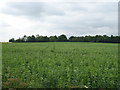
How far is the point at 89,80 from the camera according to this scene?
7938 millimetres

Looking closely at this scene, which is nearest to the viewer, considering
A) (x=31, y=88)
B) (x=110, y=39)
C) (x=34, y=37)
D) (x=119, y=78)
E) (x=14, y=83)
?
(x=31, y=88)

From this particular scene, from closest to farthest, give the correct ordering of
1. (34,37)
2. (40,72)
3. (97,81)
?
(97,81) → (40,72) → (34,37)

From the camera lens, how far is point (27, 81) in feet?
25.0

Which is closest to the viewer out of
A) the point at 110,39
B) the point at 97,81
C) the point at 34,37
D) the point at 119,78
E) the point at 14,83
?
the point at 14,83

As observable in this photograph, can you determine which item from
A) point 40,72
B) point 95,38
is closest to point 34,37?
point 95,38

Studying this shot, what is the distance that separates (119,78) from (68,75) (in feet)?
6.63

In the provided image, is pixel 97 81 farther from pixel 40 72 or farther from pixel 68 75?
pixel 40 72

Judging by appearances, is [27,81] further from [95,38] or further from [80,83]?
[95,38]

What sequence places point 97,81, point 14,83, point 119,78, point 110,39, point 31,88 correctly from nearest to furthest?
point 31,88 < point 14,83 < point 97,81 < point 119,78 < point 110,39

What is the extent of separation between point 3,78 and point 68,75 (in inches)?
98.5

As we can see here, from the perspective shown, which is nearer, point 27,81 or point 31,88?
point 31,88

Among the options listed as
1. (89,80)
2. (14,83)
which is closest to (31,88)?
(14,83)

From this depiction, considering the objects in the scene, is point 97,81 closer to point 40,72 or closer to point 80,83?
point 80,83

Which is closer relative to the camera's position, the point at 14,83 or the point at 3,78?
the point at 14,83
